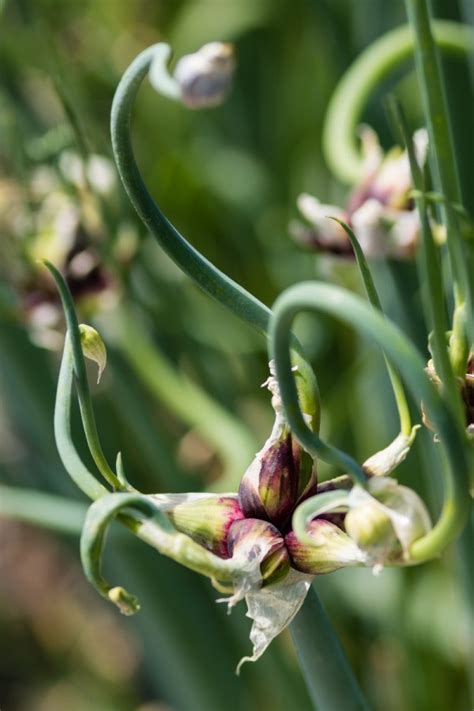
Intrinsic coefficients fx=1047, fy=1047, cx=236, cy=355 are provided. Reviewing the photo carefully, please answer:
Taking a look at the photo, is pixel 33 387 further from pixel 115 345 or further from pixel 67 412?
pixel 67 412

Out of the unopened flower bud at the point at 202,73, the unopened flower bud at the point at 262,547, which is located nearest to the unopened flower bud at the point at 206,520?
the unopened flower bud at the point at 262,547

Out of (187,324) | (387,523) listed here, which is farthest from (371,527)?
(187,324)

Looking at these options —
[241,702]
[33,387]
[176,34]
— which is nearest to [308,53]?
[176,34]

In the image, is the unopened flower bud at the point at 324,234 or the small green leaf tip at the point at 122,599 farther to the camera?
the unopened flower bud at the point at 324,234

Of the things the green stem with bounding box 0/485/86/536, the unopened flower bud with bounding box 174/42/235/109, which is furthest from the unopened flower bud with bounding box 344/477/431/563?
the green stem with bounding box 0/485/86/536

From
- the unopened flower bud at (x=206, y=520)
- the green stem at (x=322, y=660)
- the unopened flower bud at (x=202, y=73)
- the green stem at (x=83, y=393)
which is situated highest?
the unopened flower bud at (x=202, y=73)

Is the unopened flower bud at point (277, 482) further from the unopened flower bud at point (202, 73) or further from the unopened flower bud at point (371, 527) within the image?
the unopened flower bud at point (202, 73)
